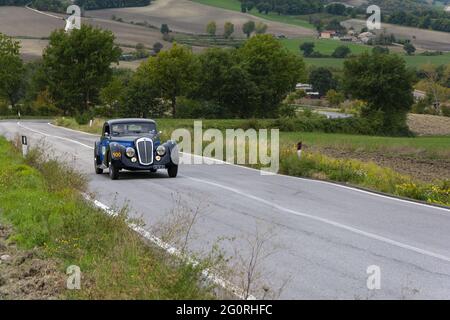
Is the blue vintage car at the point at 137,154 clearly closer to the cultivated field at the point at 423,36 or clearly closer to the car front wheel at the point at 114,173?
the car front wheel at the point at 114,173

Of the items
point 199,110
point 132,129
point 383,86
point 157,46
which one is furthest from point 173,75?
point 132,129

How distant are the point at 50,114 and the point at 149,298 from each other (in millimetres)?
94708

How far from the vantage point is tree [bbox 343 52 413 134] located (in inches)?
3162

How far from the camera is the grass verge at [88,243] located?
21.5 ft

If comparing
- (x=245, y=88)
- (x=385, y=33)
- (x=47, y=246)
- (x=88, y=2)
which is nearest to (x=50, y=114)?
(x=245, y=88)

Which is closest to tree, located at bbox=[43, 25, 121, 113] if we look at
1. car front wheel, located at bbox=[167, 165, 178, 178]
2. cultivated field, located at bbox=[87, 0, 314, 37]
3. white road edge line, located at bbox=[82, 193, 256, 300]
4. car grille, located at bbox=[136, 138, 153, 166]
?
cultivated field, located at bbox=[87, 0, 314, 37]

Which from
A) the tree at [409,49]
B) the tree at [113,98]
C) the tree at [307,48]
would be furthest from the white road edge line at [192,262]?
the tree at [409,49]

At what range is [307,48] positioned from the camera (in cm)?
13662

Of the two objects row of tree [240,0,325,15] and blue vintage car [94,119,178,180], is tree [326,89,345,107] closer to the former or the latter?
row of tree [240,0,325,15]

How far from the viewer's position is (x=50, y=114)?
320ft

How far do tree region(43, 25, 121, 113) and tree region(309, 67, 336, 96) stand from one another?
5763 cm

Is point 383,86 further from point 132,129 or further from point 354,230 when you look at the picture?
point 354,230

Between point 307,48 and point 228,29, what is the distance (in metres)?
18.7
